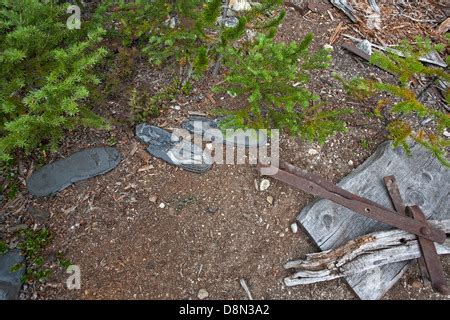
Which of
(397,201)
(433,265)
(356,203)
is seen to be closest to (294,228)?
(356,203)

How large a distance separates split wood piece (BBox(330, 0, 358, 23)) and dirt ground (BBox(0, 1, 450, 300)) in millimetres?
2038

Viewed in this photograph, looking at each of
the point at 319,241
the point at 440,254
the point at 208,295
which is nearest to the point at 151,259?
the point at 208,295

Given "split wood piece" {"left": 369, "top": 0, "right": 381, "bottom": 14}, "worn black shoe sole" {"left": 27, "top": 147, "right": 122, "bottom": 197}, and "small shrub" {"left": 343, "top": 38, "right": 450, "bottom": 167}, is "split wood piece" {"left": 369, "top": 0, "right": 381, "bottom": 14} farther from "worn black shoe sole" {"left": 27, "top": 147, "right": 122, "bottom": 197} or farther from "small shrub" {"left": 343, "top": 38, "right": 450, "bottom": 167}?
"worn black shoe sole" {"left": 27, "top": 147, "right": 122, "bottom": 197}

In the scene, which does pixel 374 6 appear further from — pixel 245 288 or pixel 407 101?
pixel 245 288

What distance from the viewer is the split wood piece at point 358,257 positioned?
3.21m

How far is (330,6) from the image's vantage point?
504 centimetres

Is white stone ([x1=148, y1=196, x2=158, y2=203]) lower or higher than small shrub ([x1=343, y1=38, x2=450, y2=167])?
lower

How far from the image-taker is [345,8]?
5004 mm

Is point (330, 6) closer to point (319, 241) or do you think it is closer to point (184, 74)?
point (184, 74)

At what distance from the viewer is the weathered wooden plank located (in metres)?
3.31

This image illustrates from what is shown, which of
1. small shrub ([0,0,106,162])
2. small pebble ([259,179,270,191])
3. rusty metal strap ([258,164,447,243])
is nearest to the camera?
small shrub ([0,0,106,162])

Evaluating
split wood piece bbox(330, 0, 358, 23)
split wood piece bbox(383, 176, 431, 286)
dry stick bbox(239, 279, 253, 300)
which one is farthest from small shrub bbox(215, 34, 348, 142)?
split wood piece bbox(330, 0, 358, 23)

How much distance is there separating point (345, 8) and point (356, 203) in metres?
2.90

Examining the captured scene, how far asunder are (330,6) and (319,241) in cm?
324
